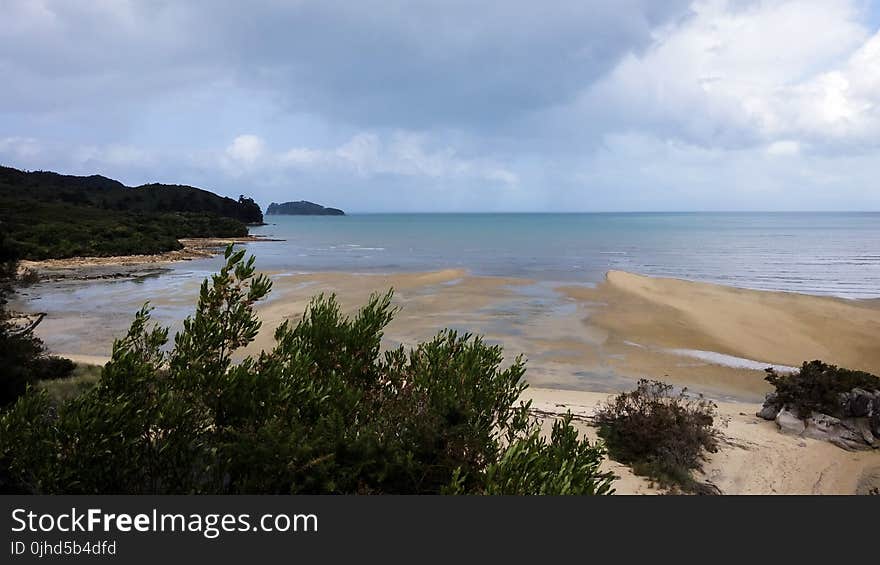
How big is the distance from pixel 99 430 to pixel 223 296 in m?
2.34

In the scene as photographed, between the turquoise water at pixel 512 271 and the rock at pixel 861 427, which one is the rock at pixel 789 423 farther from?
the turquoise water at pixel 512 271

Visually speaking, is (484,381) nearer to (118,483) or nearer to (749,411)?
(118,483)

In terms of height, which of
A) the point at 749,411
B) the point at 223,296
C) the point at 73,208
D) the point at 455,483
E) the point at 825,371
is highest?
the point at 73,208

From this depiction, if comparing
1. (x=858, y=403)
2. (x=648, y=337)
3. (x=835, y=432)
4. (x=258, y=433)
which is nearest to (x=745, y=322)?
(x=648, y=337)

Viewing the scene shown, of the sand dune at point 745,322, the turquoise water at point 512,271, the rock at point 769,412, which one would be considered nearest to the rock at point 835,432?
the rock at point 769,412

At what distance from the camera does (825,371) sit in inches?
613

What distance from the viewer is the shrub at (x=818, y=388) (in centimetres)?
1478

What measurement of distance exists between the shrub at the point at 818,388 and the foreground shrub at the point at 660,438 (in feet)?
9.42

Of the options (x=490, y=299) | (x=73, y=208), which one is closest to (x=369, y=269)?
(x=490, y=299)

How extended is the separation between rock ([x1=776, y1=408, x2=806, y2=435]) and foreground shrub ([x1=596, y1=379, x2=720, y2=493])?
2135 mm

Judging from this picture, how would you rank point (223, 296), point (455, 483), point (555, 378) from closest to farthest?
1. point (455, 483)
2. point (223, 296)
3. point (555, 378)

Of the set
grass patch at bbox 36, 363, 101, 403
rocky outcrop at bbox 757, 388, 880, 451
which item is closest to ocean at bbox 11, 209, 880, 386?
rocky outcrop at bbox 757, 388, 880, 451

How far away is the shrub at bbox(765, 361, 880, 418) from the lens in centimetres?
1478

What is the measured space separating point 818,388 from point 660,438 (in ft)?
20.0
